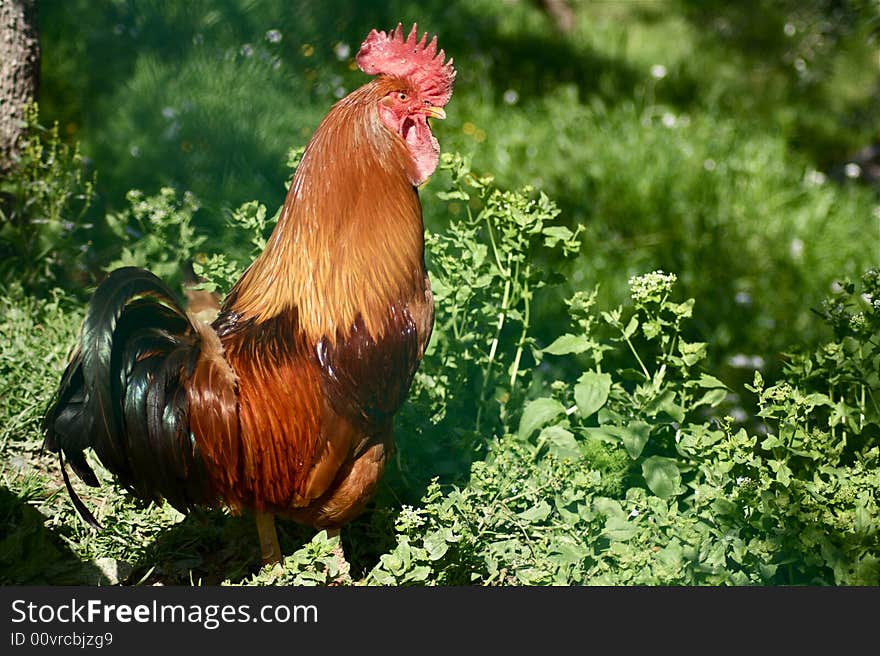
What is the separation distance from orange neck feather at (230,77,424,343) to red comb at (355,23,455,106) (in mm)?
59

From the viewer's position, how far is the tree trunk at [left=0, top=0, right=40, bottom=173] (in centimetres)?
405

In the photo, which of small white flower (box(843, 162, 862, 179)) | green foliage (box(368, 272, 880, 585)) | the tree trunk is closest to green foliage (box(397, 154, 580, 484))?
green foliage (box(368, 272, 880, 585))

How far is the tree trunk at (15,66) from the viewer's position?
4051 millimetres

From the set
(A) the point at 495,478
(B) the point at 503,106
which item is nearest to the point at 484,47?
(B) the point at 503,106

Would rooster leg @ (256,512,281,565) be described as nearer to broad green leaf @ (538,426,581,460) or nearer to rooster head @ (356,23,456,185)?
broad green leaf @ (538,426,581,460)

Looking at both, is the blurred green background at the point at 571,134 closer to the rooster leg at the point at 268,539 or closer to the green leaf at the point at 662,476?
the green leaf at the point at 662,476

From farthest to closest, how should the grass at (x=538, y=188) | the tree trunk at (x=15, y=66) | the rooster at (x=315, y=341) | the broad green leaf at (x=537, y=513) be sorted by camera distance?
the tree trunk at (x=15, y=66) < the broad green leaf at (x=537, y=513) < the grass at (x=538, y=188) < the rooster at (x=315, y=341)

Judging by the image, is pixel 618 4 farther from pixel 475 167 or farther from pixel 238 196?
pixel 238 196

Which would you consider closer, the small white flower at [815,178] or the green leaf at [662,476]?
the green leaf at [662,476]

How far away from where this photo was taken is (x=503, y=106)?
6102 millimetres

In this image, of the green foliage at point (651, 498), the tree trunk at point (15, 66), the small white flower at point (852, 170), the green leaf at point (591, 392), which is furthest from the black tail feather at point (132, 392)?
the small white flower at point (852, 170)

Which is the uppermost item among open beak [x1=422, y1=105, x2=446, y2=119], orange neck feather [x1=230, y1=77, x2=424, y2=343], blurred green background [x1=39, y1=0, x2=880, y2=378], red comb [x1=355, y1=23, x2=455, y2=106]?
red comb [x1=355, y1=23, x2=455, y2=106]

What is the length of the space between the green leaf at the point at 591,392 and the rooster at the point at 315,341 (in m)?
0.70

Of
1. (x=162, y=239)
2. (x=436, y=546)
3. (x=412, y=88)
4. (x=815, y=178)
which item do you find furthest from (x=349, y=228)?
(x=815, y=178)
